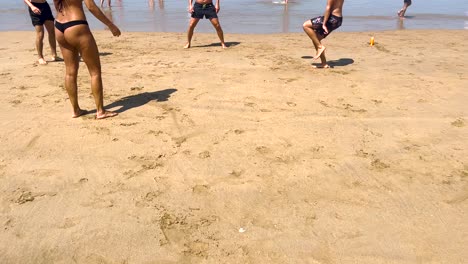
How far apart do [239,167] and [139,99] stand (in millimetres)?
2349

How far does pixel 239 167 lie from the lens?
11.4ft

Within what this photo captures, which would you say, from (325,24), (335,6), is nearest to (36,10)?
(325,24)

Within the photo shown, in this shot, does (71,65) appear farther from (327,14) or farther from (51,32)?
(327,14)

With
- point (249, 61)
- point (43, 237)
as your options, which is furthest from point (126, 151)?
point (249, 61)

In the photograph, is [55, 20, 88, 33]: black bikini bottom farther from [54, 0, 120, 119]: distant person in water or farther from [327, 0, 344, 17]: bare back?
[327, 0, 344, 17]: bare back

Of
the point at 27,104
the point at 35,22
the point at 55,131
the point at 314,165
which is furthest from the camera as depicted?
the point at 35,22

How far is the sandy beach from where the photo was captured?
8.41 ft

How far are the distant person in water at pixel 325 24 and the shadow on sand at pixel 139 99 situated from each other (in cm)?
277

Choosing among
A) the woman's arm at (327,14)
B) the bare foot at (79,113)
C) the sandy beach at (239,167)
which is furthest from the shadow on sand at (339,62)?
the bare foot at (79,113)

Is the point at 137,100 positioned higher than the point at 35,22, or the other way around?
the point at 35,22

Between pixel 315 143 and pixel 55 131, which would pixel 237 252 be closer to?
pixel 315 143

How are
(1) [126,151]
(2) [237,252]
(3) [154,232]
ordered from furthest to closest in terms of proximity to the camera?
(1) [126,151], (3) [154,232], (2) [237,252]

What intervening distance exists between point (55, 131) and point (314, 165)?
2.87 metres

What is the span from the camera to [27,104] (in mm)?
5035
